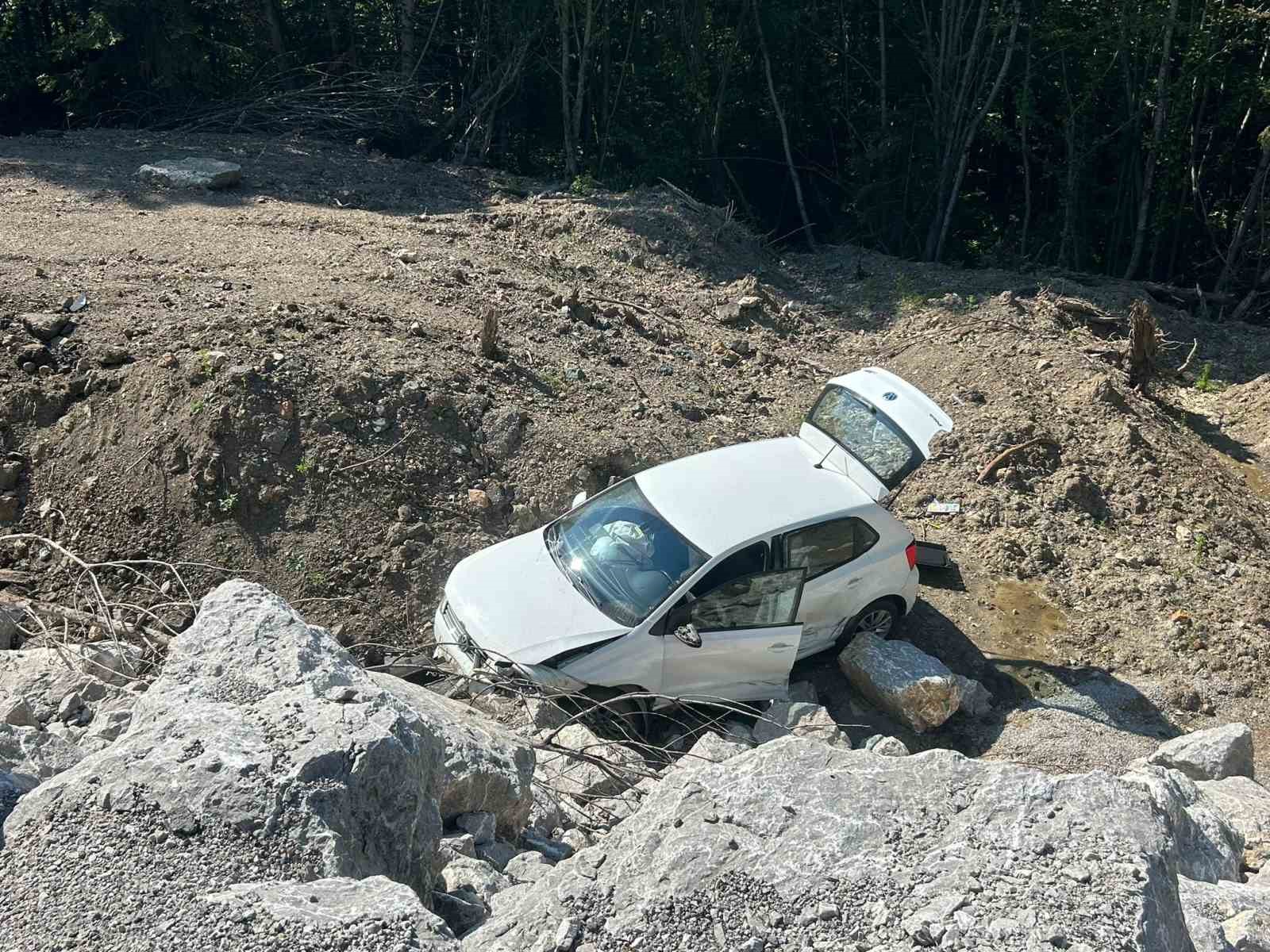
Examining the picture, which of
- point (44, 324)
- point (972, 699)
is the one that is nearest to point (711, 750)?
point (972, 699)

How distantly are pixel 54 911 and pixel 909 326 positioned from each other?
1143 cm

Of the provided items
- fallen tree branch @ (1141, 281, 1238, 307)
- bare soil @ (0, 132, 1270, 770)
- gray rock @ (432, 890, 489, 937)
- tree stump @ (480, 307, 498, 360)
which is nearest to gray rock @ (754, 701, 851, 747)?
bare soil @ (0, 132, 1270, 770)

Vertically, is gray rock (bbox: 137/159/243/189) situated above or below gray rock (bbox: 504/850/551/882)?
above

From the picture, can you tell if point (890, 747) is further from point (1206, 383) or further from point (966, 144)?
point (966, 144)

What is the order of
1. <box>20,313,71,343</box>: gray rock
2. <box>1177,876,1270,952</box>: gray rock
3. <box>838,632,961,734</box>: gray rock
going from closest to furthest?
<box>1177,876,1270,952</box>: gray rock
<box>838,632,961,734</box>: gray rock
<box>20,313,71,343</box>: gray rock

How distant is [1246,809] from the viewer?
607cm

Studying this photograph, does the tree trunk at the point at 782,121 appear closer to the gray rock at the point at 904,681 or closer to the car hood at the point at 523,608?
the gray rock at the point at 904,681

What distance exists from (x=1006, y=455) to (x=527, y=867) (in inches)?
267

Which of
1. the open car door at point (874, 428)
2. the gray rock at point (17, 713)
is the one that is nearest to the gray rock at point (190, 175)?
the open car door at point (874, 428)

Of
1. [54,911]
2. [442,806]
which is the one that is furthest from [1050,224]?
[54,911]

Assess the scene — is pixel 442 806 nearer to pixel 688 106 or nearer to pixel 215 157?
pixel 215 157

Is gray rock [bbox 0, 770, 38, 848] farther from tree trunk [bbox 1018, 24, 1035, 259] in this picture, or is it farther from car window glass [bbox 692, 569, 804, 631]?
tree trunk [bbox 1018, 24, 1035, 259]

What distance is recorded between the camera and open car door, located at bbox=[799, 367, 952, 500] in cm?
777

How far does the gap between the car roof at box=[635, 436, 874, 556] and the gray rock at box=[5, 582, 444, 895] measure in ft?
9.79
